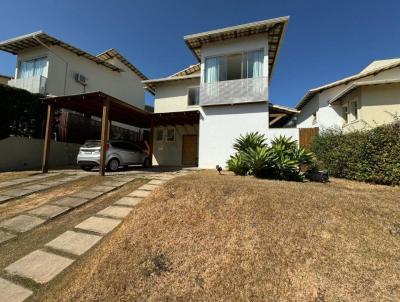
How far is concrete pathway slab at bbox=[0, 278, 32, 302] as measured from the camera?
102 inches

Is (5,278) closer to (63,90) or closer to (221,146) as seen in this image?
(221,146)

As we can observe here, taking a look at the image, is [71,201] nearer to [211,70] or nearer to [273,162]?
[273,162]

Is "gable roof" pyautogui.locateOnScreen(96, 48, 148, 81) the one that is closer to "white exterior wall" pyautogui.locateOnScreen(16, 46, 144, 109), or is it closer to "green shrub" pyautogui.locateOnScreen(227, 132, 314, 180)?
"white exterior wall" pyautogui.locateOnScreen(16, 46, 144, 109)

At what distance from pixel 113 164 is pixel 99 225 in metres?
7.18

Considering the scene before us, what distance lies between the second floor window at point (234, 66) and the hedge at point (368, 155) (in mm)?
5431

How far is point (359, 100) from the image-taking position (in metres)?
12.3

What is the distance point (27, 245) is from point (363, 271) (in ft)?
17.4

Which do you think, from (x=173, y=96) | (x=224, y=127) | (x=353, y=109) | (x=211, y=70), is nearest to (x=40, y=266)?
(x=224, y=127)

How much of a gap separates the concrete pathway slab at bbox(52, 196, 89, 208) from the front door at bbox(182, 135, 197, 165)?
9980mm

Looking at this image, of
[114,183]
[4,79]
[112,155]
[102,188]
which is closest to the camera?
[102,188]

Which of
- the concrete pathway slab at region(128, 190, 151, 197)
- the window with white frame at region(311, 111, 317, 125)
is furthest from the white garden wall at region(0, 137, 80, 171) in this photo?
the window with white frame at region(311, 111, 317, 125)

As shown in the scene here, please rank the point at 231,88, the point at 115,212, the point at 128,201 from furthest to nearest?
1. the point at 231,88
2. the point at 128,201
3. the point at 115,212

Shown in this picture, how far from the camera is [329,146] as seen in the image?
986cm

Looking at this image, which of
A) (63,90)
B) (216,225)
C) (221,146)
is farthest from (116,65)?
(216,225)
